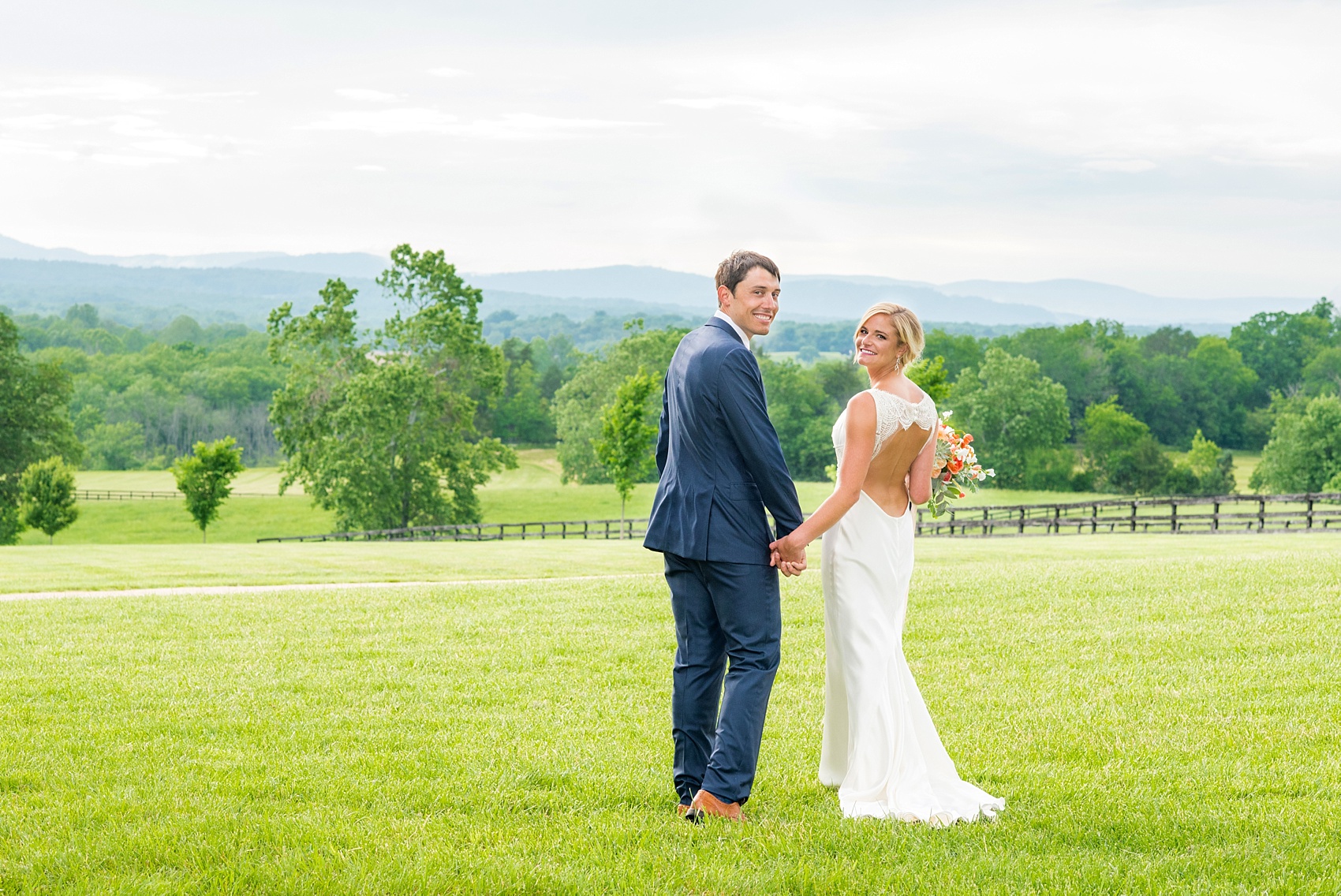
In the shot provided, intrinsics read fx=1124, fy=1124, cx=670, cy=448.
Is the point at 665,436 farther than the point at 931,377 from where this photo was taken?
No

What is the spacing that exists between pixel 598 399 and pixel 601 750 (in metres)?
64.8

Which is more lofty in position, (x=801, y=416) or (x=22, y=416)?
(x=801, y=416)

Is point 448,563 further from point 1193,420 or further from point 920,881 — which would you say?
point 1193,420

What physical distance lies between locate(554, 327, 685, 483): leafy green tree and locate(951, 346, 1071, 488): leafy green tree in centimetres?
2279

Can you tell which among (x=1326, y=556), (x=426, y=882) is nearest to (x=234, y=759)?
(x=426, y=882)

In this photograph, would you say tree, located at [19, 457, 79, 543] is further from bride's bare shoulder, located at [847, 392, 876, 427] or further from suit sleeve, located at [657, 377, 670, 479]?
bride's bare shoulder, located at [847, 392, 876, 427]

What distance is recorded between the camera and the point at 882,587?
18.6 feet

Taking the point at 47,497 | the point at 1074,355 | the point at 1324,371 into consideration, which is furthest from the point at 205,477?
the point at 1324,371

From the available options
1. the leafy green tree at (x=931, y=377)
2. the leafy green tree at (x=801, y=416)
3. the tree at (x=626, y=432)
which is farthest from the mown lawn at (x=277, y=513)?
the leafy green tree at (x=801, y=416)

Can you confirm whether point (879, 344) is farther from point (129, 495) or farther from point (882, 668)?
point (129, 495)

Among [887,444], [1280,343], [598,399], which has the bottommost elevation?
[598,399]

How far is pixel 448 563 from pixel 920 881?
17.8m

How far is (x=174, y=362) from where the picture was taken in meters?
121

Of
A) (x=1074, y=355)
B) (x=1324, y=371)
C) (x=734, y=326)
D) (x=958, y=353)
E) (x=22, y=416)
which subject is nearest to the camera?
(x=734, y=326)
